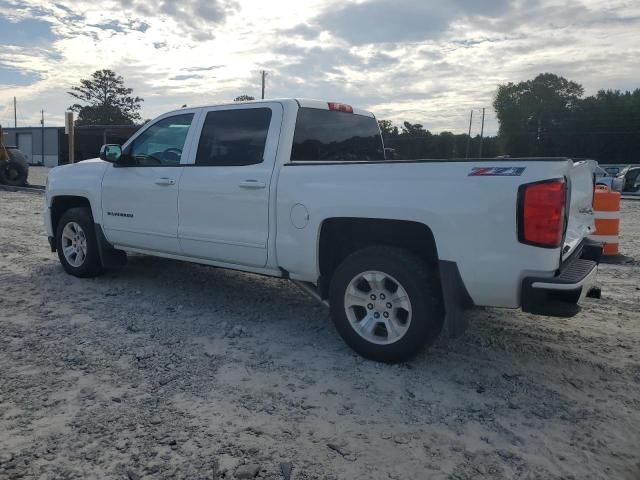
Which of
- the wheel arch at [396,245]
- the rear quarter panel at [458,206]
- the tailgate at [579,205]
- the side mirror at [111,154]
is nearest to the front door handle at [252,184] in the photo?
the rear quarter panel at [458,206]

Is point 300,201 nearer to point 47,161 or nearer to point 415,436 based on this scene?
point 415,436

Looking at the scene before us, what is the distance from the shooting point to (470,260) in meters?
3.59

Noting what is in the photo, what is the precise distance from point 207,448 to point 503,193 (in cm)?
229

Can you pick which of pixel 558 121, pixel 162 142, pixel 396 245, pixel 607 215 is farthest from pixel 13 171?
pixel 558 121

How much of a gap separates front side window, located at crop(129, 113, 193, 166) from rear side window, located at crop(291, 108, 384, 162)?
50.4 inches

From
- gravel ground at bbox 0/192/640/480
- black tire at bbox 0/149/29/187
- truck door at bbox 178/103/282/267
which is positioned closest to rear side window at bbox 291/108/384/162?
truck door at bbox 178/103/282/267

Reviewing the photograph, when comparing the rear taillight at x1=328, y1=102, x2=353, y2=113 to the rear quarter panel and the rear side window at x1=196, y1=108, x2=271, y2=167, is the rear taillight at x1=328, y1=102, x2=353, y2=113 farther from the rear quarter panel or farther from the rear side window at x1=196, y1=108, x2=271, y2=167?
the rear quarter panel

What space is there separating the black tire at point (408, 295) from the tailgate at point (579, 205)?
93cm

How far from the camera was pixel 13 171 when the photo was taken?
1983 cm

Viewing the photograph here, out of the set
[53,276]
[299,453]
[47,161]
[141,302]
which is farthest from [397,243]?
[47,161]

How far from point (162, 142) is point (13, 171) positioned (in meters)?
17.1

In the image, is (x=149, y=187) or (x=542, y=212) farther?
(x=149, y=187)

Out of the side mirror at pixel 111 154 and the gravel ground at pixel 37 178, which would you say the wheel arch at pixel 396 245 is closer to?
the side mirror at pixel 111 154

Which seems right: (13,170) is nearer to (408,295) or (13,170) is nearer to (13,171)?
(13,171)
